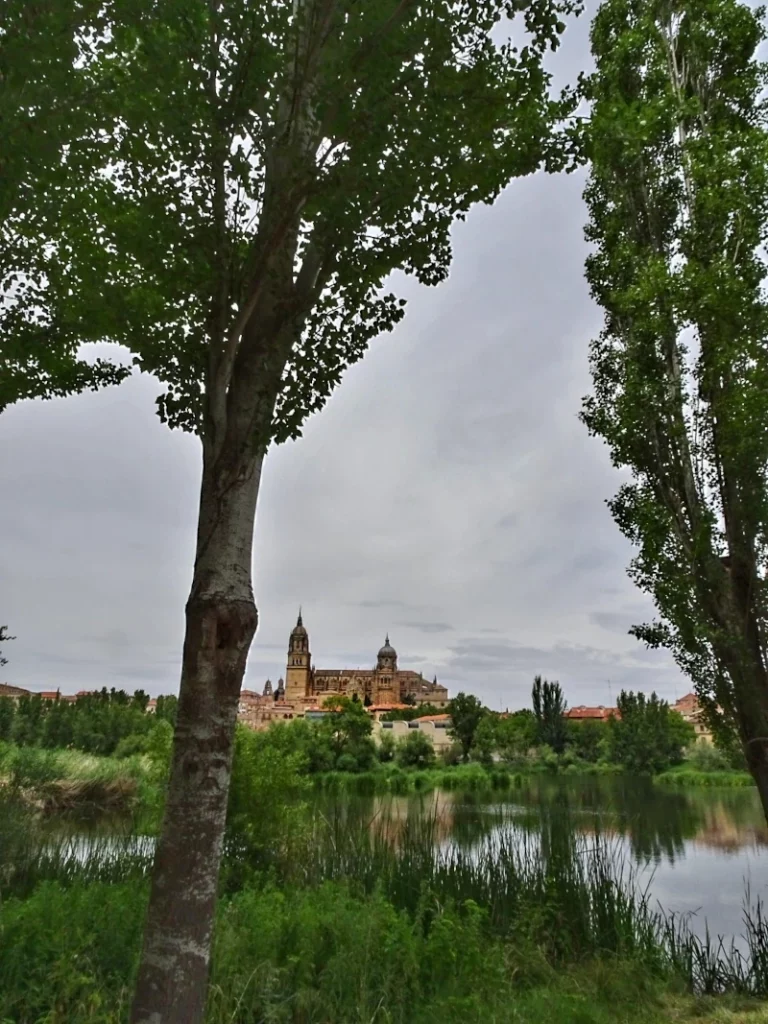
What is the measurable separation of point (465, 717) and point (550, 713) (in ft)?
23.2

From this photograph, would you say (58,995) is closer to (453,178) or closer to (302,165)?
(302,165)

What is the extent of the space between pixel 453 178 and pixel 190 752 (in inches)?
119

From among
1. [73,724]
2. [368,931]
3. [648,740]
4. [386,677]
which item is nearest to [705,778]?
[648,740]

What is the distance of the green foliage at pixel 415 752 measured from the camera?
139 ft

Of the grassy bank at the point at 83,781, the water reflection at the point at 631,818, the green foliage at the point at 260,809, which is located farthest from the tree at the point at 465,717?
the green foliage at the point at 260,809

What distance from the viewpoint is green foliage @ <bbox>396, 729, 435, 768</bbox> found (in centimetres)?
4222

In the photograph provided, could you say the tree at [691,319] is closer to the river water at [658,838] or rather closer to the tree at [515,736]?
the river water at [658,838]

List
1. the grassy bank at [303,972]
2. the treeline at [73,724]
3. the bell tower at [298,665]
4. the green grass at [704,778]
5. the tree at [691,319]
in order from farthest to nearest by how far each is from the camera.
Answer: the bell tower at [298,665] < the green grass at [704,778] < the treeline at [73,724] < the tree at [691,319] < the grassy bank at [303,972]

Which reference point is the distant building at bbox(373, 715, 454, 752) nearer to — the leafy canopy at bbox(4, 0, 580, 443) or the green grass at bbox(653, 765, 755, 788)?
the green grass at bbox(653, 765, 755, 788)

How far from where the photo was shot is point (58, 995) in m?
3.71

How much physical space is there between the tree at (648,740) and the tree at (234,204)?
1766 inches

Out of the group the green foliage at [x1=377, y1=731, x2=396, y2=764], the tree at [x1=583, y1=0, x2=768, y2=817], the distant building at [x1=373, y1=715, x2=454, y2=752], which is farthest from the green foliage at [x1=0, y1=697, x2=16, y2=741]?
the tree at [x1=583, y1=0, x2=768, y2=817]

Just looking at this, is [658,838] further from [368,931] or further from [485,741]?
[485,741]

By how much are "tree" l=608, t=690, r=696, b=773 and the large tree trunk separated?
45214 millimetres
